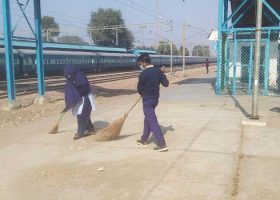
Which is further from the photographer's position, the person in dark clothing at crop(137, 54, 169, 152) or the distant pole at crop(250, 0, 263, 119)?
the distant pole at crop(250, 0, 263, 119)

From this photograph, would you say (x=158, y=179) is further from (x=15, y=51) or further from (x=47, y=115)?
(x=15, y=51)

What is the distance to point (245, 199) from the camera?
4980mm

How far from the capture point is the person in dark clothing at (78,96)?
8.70m

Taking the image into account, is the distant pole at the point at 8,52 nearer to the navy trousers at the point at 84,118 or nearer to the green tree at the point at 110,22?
the navy trousers at the point at 84,118

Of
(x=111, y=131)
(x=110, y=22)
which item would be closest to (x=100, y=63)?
(x=111, y=131)

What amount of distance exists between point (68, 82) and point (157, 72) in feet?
6.91

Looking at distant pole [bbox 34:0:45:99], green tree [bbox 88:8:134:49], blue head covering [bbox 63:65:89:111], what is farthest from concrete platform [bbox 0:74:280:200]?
green tree [bbox 88:8:134:49]

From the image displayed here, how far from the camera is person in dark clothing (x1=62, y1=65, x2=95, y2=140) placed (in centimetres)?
870

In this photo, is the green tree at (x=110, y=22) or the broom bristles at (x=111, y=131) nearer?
the broom bristles at (x=111, y=131)

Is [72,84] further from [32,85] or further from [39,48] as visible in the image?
[32,85]

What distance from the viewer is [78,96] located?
344 inches

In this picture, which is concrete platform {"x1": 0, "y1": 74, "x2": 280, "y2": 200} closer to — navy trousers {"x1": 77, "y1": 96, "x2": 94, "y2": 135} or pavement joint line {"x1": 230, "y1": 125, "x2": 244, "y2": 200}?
pavement joint line {"x1": 230, "y1": 125, "x2": 244, "y2": 200}

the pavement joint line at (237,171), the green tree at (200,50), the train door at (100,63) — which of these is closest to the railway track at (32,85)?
the train door at (100,63)

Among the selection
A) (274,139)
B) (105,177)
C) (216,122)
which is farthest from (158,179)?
(216,122)
